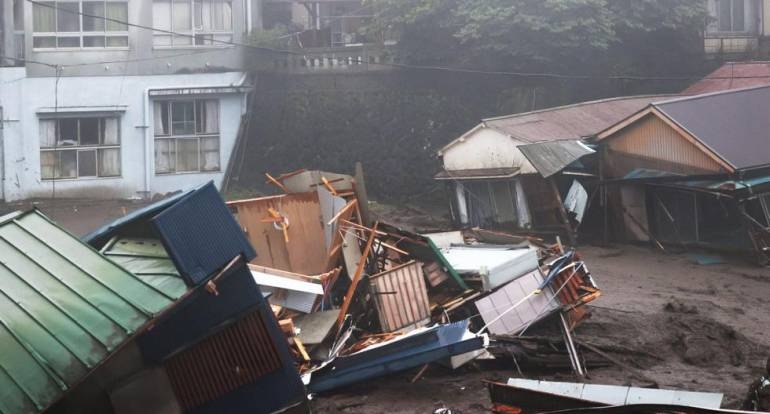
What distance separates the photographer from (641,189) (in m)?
22.9

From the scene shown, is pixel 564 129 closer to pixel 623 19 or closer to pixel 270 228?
pixel 623 19

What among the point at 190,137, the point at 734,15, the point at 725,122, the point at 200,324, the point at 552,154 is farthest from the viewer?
the point at 734,15

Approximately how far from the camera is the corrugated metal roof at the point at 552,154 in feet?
70.9

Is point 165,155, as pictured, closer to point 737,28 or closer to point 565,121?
point 565,121

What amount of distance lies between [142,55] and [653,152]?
15.9m

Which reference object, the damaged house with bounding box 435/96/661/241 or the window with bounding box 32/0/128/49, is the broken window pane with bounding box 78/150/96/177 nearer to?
the window with bounding box 32/0/128/49

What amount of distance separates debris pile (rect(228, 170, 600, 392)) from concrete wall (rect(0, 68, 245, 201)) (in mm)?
14469

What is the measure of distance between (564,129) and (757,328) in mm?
10381

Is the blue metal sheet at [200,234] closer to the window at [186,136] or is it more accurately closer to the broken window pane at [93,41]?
the window at [186,136]

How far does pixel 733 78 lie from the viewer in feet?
92.2

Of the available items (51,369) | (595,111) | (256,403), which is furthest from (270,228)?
(595,111)

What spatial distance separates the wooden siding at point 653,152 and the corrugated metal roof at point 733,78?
6.46 m

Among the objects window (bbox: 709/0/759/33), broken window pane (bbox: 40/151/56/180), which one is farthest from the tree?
broken window pane (bbox: 40/151/56/180)

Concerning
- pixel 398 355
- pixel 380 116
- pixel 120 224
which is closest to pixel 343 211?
pixel 398 355
